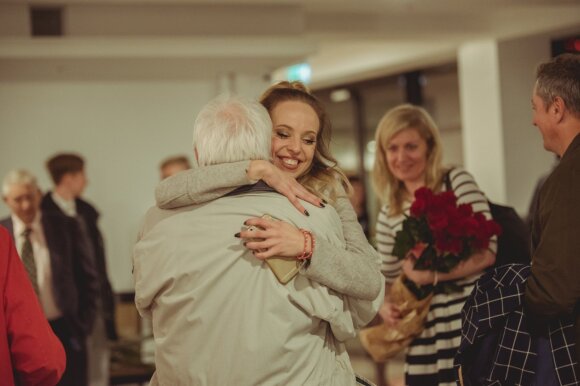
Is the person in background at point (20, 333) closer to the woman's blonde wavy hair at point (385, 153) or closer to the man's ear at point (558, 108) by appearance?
the man's ear at point (558, 108)

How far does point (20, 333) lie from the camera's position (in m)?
2.21

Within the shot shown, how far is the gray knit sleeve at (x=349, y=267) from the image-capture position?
2000mm

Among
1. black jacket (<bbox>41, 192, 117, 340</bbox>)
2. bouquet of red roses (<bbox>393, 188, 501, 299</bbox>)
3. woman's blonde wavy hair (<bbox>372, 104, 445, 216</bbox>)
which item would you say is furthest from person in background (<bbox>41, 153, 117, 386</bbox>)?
bouquet of red roses (<bbox>393, 188, 501, 299</bbox>)

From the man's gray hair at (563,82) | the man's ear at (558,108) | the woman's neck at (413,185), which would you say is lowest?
the woman's neck at (413,185)

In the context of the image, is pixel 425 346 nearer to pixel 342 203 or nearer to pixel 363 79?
pixel 342 203

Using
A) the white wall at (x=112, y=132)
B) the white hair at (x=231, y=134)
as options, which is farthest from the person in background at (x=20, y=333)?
the white wall at (x=112, y=132)

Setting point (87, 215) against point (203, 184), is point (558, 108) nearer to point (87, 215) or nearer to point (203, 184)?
point (203, 184)

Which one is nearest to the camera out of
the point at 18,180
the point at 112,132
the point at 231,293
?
the point at 231,293

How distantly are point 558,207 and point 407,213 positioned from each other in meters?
1.29

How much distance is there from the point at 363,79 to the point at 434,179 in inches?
302

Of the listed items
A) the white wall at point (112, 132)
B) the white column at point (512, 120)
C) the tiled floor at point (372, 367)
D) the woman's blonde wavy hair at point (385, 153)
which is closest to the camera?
the woman's blonde wavy hair at point (385, 153)

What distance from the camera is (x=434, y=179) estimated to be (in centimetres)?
344

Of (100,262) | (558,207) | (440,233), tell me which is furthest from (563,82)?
(100,262)

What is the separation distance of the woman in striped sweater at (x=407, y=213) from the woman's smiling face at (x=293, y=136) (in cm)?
109
